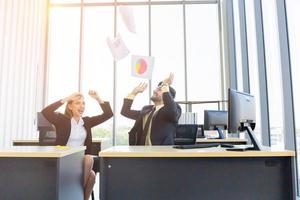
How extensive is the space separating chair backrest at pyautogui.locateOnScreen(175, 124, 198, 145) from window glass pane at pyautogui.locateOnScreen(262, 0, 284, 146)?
1.35m

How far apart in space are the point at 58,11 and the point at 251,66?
4.14 m

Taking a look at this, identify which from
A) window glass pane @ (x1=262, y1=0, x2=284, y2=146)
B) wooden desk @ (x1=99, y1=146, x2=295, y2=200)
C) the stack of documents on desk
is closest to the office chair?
the stack of documents on desk

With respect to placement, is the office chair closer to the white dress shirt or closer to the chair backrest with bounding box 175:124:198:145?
the white dress shirt

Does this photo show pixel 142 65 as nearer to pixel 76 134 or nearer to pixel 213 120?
pixel 76 134

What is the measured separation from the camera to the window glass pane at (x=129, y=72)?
5895 mm

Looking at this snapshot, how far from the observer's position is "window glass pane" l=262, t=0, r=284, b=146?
312cm

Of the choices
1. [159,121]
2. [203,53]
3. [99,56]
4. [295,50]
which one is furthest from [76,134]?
[203,53]

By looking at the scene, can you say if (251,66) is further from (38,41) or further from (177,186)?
(38,41)

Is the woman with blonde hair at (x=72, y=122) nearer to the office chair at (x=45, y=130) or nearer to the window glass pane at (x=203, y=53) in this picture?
the office chair at (x=45, y=130)

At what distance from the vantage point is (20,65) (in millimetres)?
5188

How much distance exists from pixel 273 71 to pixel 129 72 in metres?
3.07

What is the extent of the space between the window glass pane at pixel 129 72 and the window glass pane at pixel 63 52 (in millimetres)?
903

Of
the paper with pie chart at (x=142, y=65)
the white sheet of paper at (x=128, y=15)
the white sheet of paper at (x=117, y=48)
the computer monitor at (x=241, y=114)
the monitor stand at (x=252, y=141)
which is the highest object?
the white sheet of paper at (x=128, y=15)

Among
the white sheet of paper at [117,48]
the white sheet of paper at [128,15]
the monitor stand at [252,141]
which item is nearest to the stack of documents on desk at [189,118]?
the white sheet of paper at [117,48]
